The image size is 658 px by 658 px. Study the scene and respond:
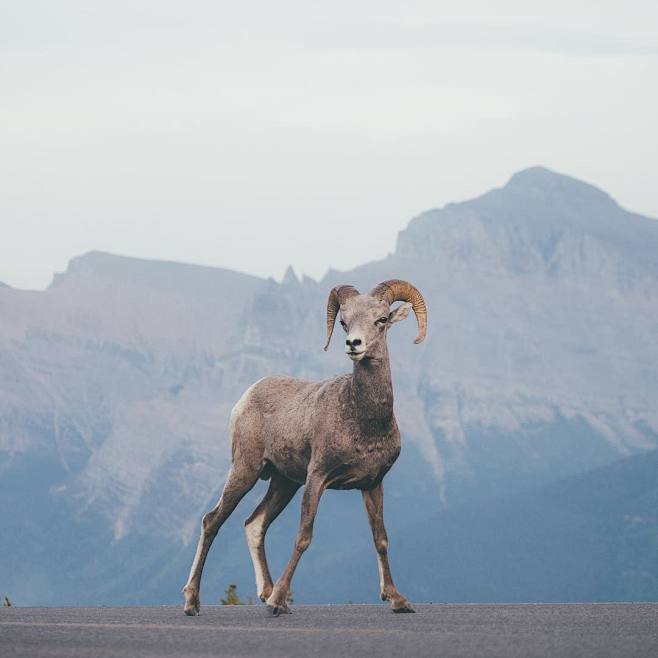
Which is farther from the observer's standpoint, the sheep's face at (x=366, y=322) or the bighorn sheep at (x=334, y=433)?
the bighorn sheep at (x=334, y=433)

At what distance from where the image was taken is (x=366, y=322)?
22.8 m

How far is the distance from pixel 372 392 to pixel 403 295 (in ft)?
5.09

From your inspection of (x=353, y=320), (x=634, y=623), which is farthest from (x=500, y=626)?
(x=353, y=320)

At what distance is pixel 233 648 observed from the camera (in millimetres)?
17594

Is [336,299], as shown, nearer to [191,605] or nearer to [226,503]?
[226,503]

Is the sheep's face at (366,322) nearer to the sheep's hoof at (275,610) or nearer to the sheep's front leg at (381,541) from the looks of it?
the sheep's front leg at (381,541)

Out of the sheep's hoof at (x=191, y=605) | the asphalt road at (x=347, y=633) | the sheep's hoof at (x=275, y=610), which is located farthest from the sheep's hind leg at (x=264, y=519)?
the sheep's hoof at (x=275, y=610)

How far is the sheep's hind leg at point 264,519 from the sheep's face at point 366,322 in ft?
10.7

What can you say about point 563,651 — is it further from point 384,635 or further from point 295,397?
point 295,397

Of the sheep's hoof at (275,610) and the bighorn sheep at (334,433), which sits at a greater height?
the bighorn sheep at (334,433)

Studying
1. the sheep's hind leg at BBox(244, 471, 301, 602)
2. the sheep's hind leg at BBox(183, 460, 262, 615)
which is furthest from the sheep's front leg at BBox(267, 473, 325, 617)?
the sheep's hind leg at BBox(244, 471, 301, 602)

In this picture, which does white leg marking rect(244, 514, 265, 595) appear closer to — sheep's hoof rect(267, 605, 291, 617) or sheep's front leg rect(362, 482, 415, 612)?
sheep's front leg rect(362, 482, 415, 612)

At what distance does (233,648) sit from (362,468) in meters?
5.87

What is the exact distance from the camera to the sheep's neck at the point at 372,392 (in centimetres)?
2309
